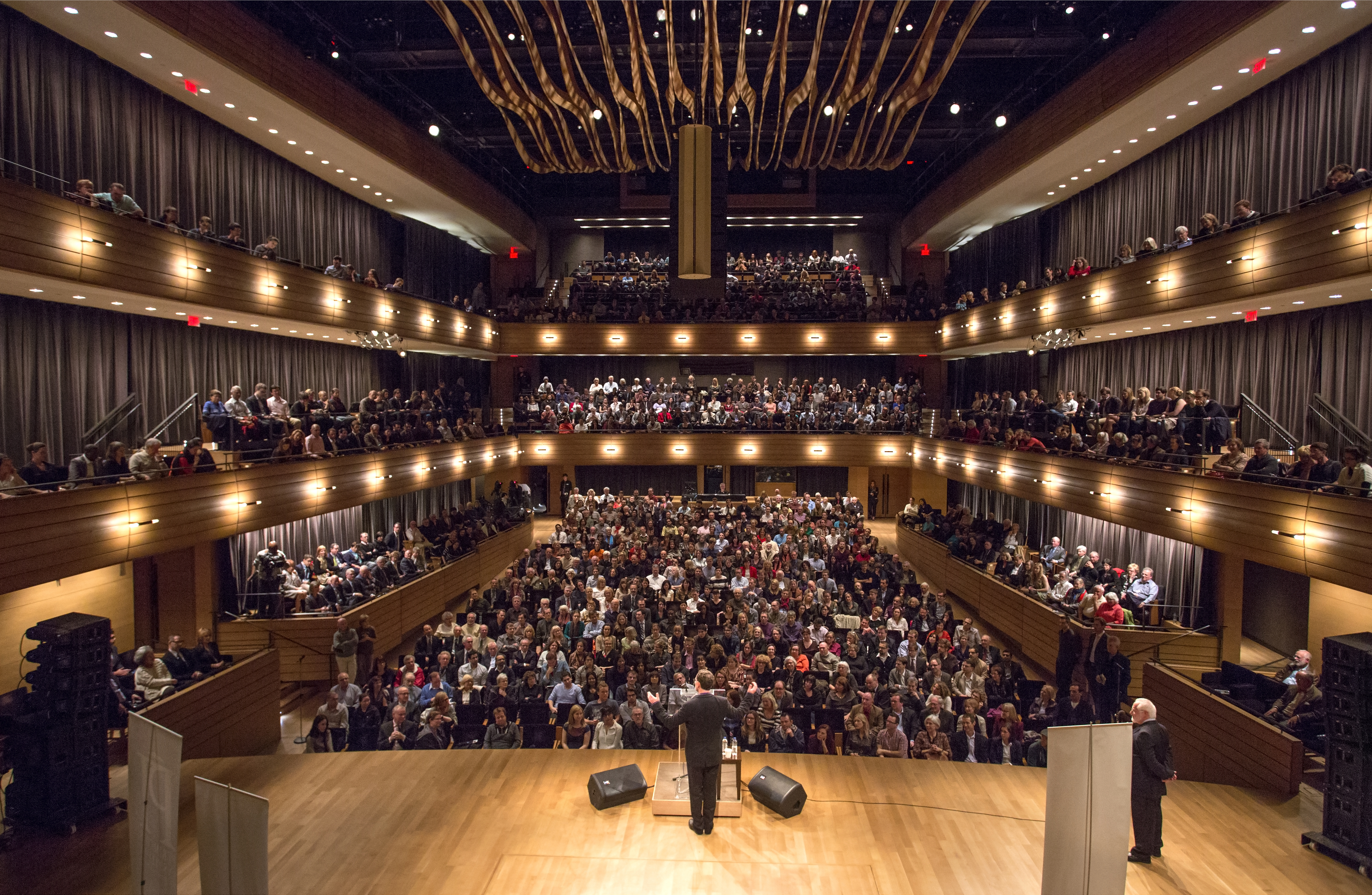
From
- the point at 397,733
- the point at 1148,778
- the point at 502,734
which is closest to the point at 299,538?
the point at 397,733

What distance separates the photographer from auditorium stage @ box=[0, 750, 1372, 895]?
4.65m

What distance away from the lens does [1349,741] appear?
187 inches

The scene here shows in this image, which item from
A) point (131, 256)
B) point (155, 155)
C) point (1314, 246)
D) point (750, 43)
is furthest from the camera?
point (750, 43)

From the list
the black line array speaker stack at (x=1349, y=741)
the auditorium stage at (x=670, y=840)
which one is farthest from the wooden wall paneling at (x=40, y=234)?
the black line array speaker stack at (x=1349, y=741)

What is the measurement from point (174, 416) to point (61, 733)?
560cm

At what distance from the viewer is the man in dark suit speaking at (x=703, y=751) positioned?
16.1 ft

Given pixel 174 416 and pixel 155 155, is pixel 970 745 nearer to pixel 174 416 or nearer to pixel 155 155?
pixel 174 416

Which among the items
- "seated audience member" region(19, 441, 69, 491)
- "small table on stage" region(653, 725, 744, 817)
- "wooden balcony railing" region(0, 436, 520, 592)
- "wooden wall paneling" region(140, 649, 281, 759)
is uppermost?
"seated audience member" region(19, 441, 69, 491)

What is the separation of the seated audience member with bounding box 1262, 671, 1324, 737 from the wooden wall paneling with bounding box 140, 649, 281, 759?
9.82m

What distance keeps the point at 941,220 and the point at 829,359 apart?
18.6 ft

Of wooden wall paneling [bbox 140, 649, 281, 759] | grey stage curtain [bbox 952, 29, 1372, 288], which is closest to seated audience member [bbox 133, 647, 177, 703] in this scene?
wooden wall paneling [bbox 140, 649, 281, 759]

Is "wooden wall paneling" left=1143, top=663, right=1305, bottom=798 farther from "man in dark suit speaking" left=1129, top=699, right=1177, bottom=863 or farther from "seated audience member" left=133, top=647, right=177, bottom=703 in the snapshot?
"seated audience member" left=133, top=647, right=177, bottom=703

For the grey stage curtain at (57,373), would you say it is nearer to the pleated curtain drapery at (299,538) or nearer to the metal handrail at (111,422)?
the metal handrail at (111,422)

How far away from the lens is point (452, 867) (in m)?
4.80
